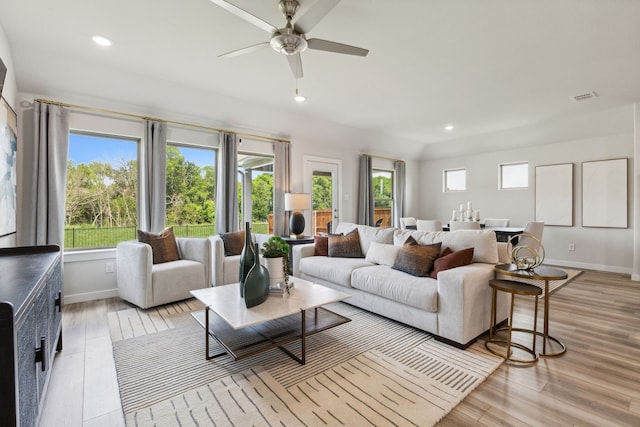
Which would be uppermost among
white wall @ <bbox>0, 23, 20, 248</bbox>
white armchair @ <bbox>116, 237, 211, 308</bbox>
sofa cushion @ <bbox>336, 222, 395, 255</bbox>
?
white wall @ <bbox>0, 23, 20, 248</bbox>

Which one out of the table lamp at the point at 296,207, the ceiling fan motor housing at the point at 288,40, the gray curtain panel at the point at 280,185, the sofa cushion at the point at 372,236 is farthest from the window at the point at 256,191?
the ceiling fan motor housing at the point at 288,40

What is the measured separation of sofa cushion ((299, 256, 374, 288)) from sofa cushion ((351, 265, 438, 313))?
12 cm

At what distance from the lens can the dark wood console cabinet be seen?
0.94m

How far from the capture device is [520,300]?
3.65 m

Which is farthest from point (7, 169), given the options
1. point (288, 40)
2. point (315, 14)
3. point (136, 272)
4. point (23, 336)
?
point (315, 14)

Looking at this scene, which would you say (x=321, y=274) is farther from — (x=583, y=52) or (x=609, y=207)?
(x=609, y=207)

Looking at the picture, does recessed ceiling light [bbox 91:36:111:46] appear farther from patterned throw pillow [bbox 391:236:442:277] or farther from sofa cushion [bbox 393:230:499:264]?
sofa cushion [bbox 393:230:499:264]

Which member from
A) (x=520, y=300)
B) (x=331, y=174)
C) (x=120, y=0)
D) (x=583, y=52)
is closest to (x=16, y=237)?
(x=120, y=0)

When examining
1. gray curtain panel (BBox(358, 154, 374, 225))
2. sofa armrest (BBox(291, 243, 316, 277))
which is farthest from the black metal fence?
gray curtain panel (BBox(358, 154, 374, 225))

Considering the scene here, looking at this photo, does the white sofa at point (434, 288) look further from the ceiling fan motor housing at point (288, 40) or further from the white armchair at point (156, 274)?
the ceiling fan motor housing at point (288, 40)

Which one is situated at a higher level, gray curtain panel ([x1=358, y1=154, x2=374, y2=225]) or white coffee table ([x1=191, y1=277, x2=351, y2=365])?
gray curtain panel ([x1=358, y1=154, x2=374, y2=225])

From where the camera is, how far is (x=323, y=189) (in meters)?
5.99

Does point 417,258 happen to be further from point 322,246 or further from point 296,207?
point 296,207

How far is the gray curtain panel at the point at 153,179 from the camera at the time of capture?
3.88m
